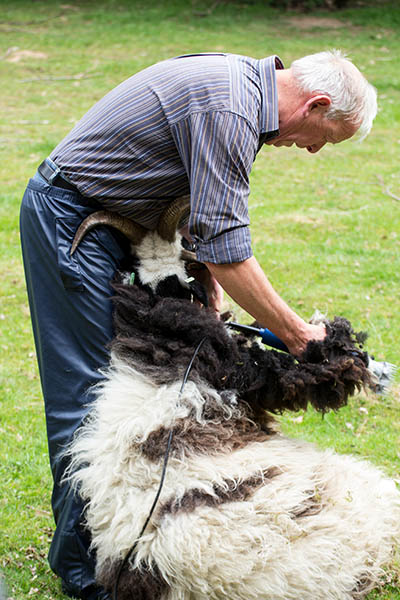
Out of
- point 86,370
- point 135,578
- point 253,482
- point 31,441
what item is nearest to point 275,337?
point 253,482

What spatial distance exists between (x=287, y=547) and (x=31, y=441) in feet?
6.93

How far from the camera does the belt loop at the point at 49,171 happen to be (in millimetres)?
2734

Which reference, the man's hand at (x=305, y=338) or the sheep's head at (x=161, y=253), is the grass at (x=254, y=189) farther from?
the sheep's head at (x=161, y=253)

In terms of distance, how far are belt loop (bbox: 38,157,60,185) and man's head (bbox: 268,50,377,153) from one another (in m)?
0.86

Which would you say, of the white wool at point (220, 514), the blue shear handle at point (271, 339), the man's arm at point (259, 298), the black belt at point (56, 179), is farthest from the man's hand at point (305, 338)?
the black belt at point (56, 179)

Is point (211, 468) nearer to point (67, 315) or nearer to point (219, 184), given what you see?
point (67, 315)

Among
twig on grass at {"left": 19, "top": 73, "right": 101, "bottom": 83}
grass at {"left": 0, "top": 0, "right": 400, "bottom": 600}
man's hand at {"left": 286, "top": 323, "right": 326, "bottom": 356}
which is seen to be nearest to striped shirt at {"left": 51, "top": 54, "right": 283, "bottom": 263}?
man's hand at {"left": 286, "top": 323, "right": 326, "bottom": 356}

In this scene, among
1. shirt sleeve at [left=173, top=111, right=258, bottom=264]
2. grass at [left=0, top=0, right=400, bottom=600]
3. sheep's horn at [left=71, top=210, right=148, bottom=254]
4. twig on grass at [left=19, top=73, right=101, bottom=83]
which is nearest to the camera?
shirt sleeve at [left=173, top=111, right=258, bottom=264]

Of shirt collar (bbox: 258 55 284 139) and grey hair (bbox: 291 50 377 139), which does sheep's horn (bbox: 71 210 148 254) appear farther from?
grey hair (bbox: 291 50 377 139)

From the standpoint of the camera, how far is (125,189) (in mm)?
2666

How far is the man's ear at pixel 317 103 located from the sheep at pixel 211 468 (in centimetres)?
68

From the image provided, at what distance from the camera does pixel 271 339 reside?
9.30 feet

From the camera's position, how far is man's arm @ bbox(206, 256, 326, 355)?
247 centimetres

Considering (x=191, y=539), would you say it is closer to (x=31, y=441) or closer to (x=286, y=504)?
(x=286, y=504)
